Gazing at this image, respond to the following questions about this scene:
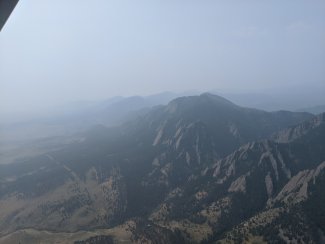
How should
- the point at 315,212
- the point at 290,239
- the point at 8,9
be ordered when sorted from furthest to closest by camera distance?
1. the point at 315,212
2. the point at 290,239
3. the point at 8,9

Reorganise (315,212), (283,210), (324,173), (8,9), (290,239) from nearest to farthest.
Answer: (8,9) → (290,239) → (315,212) → (283,210) → (324,173)

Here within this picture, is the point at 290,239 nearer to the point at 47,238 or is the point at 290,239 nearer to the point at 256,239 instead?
the point at 256,239

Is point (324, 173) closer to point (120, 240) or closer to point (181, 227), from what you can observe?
point (181, 227)

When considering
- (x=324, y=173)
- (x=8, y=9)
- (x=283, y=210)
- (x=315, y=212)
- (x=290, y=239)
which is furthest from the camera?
(x=324, y=173)

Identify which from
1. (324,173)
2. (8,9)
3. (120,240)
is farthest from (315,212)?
(8,9)

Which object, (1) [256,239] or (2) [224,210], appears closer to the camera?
(1) [256,239]

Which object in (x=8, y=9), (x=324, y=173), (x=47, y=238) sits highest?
(x=8, y=9)

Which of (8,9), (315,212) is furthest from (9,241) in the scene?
(8,9)

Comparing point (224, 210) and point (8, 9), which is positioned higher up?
point (8, 9)

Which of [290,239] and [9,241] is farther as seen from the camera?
[9,241]
